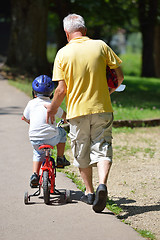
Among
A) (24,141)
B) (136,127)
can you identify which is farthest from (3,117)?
(136,127)

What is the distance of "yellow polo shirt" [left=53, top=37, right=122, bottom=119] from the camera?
15.8ft

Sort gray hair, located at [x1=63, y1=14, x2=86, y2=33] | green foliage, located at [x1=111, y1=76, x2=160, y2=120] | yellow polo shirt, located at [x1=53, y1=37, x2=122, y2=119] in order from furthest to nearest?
green foliage, located at [x1=111, y1=76, x2=160, y2=120] → gray hair, located at [x1=63, y1=14, x2=86, y2=33] → yellow polo shirt, located at [x1=53, y1=37, x2=122, y2=119]

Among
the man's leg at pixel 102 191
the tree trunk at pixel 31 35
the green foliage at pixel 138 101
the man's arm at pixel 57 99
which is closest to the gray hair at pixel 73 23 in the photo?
the man's arm at pixel 57 99

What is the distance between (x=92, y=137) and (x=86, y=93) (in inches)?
17.7

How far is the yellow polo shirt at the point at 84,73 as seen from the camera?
4816mm

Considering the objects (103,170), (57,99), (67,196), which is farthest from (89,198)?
(57,99)

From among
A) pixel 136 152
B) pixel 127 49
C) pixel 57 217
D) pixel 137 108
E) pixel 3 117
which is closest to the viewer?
pixel 57 217

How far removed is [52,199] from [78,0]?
60.1 ft

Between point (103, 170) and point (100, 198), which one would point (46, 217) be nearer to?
point (100, 198)

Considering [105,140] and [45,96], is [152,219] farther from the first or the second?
[45,96]

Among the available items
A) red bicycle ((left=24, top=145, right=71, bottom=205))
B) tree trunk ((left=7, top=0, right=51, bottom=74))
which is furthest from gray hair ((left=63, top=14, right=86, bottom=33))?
tree trunk ((left=7, top=0, right=51, bottom=74))

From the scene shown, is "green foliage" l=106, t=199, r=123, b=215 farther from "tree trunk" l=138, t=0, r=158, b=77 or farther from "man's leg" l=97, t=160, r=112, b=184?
"tree trunk" l=138, t=0, r=158, b=77

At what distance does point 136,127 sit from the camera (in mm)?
10875

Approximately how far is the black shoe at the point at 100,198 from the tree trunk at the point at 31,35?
13.6 meters
